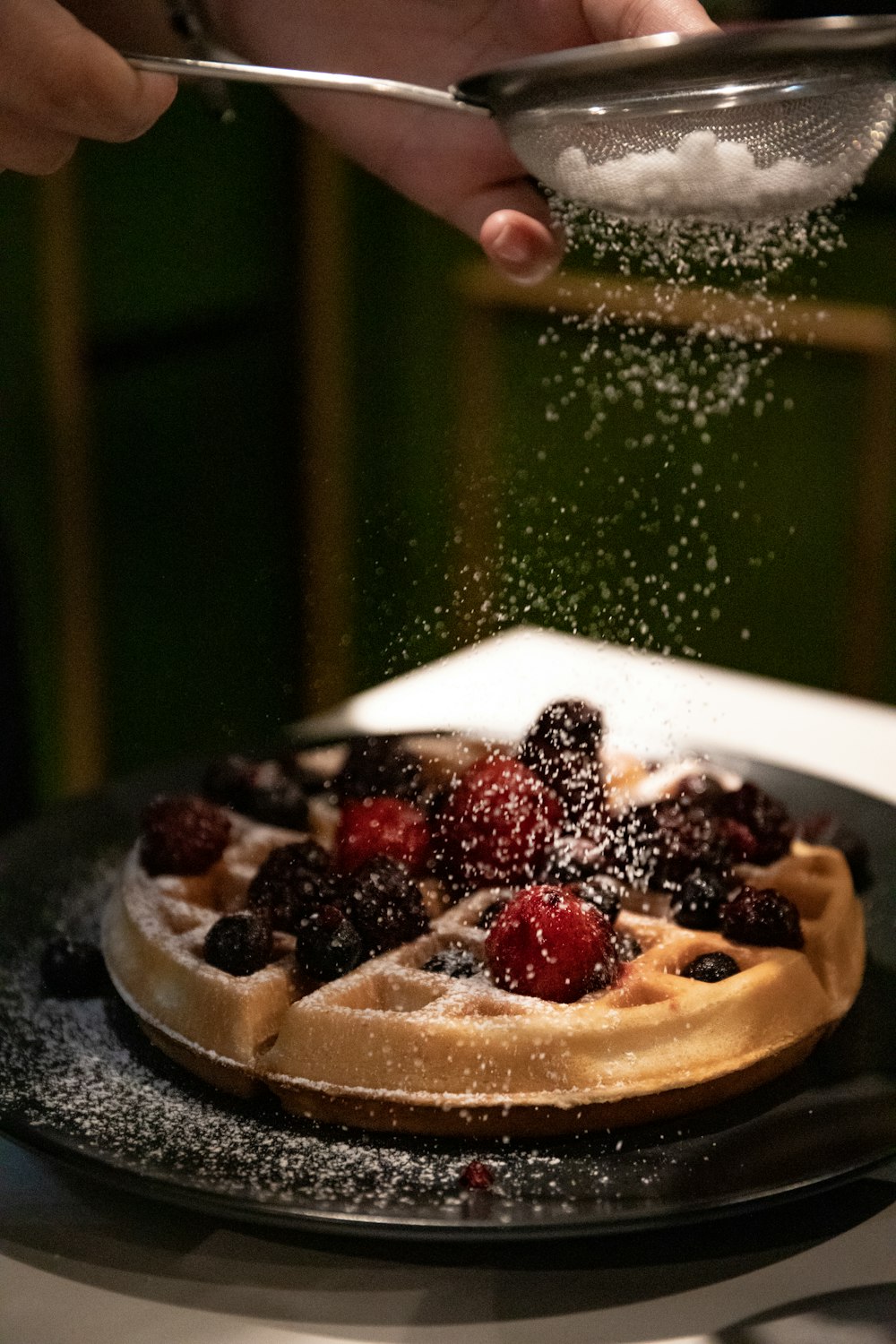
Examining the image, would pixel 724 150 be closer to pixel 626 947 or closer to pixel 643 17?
pixel 643 17

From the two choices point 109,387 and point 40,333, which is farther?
point 109,387

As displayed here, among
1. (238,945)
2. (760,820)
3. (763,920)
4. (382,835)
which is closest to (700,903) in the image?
(763,920)

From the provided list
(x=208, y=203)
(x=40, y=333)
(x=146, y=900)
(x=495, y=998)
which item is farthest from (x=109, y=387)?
(x=495, y=998)

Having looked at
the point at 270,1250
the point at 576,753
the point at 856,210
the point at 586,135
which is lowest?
the point at 270,1250

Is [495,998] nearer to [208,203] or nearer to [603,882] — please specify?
[603,882]

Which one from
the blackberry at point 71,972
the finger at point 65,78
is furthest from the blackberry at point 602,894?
the finger at point 65,78

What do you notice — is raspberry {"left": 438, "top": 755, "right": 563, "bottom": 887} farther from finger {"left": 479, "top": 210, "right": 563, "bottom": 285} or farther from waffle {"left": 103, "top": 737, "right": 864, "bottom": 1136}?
finger {"left": 479, "top": 210, "right": 563, "bottom": 285}

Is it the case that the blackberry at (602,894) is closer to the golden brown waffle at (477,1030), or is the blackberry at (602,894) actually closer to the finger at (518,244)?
the golden brown waffle at (477,1030)
